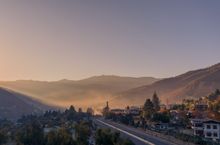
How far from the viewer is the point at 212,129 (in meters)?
77.9

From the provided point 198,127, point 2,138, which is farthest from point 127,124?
point 2,138

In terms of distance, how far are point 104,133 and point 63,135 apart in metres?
6.61

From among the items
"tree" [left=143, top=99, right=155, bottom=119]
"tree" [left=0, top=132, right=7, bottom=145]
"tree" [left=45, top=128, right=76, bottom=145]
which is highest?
"tree" [left=143, top=99, right=155, bottom=119]

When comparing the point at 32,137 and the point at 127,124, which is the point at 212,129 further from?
the point at 127,124

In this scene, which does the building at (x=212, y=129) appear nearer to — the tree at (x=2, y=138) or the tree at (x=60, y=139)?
the tree at (x=60, y=139)

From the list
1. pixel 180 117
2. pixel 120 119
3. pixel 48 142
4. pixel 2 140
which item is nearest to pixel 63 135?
pixel 48 142

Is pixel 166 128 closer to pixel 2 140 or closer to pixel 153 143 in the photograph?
pixel 153 143

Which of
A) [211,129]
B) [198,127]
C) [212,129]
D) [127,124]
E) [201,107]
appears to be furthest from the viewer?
[127,124]

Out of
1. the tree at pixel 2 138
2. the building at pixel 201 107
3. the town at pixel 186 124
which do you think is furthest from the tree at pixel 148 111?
the tree at pixel 2 138

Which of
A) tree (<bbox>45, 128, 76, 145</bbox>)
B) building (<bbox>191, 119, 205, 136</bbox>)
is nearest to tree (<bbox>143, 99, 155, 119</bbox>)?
building (<bbox>191, 119, 205, 136</bbox>)

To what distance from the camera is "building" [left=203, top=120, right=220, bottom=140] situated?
3044 inches

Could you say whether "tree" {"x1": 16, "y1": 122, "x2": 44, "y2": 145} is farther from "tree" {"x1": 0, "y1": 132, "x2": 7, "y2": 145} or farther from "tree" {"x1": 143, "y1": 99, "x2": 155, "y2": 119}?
"tree" {"x1": 143, "y1": 99, "x2": 155, "y2": 119}

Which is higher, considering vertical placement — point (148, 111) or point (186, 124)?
point (148, 111)

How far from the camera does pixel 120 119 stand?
431ft
